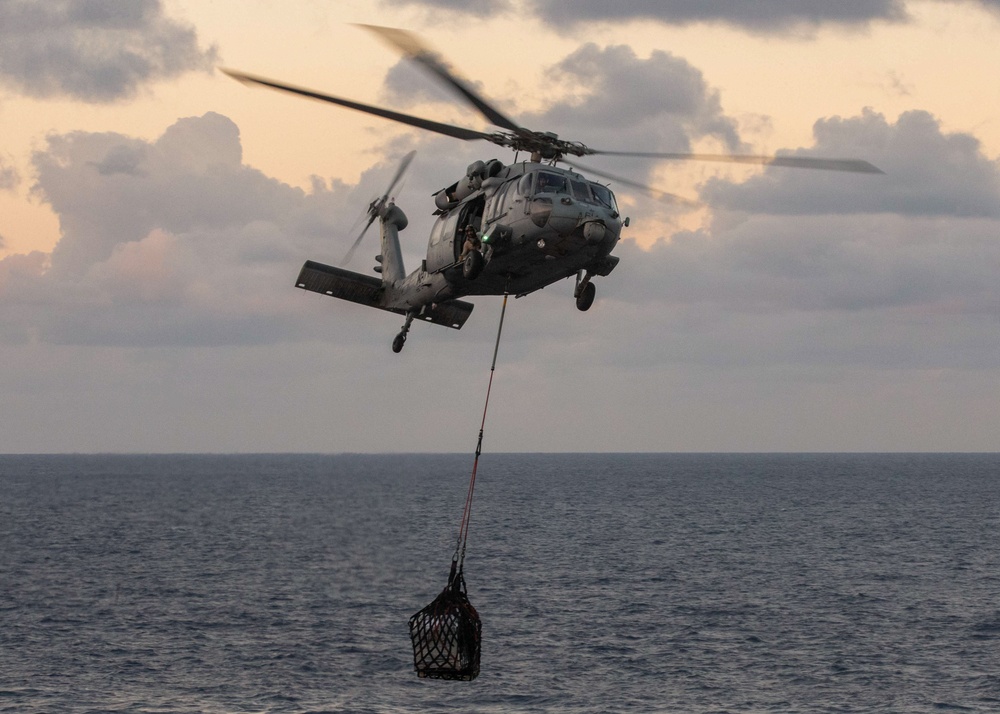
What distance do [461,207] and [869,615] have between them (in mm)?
87207

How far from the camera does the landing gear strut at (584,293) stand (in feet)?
103

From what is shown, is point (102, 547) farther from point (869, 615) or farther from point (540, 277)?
point (540, 277)

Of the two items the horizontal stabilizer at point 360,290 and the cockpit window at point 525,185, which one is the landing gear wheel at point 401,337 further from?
the cockpit window at point 525,185

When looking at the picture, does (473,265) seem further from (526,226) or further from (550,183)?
(550,183)

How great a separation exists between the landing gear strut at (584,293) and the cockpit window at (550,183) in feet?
10.1

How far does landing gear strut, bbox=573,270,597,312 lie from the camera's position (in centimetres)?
3147

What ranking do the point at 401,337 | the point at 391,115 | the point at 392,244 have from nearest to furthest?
the point at 391,115
the point at 401,337
the point at 392,244

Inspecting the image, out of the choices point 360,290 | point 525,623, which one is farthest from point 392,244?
point 525,623

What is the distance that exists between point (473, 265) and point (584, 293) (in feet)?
11.8

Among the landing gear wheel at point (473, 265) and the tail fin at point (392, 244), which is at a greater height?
the tail fin at point (392, 244)

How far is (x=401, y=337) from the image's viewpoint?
127ft

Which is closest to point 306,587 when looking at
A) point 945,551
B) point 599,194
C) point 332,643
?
point 332,643

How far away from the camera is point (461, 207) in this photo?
1309 inches

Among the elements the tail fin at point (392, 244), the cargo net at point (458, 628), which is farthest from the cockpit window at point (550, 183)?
the tail fin at point (392, 244)
